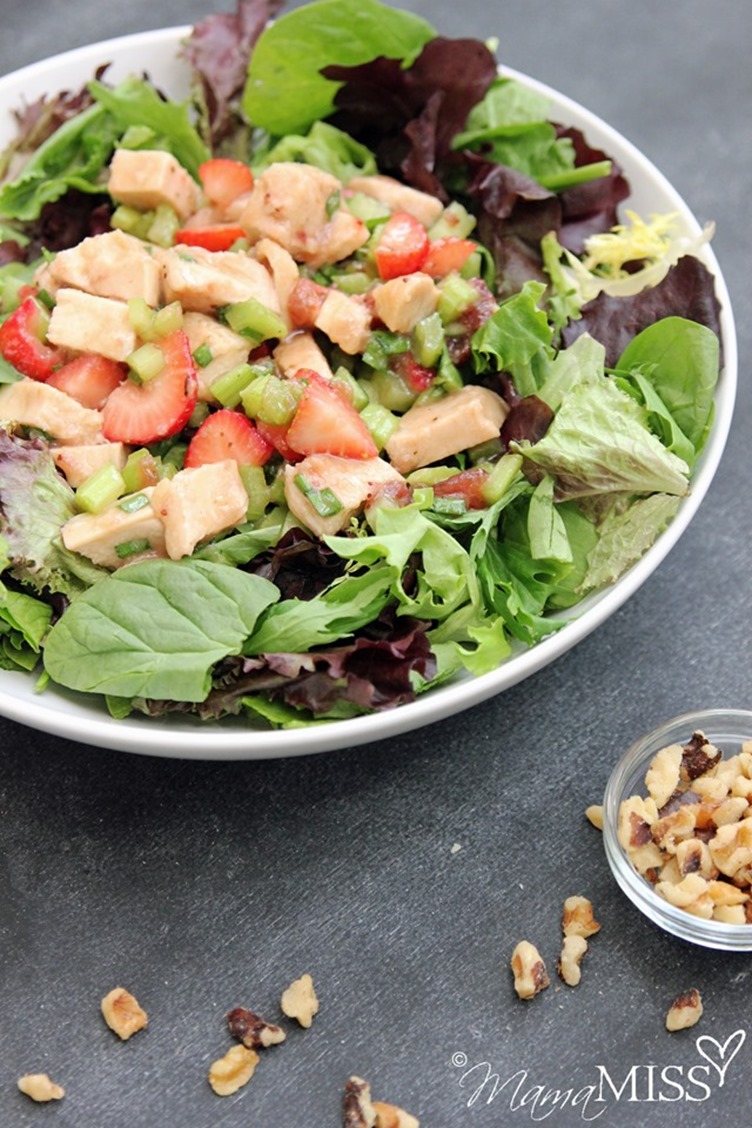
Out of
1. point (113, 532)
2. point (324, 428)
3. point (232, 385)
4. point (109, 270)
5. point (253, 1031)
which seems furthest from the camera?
point (109, 270)

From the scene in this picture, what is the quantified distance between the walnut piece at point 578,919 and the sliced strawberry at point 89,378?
167 centimetres

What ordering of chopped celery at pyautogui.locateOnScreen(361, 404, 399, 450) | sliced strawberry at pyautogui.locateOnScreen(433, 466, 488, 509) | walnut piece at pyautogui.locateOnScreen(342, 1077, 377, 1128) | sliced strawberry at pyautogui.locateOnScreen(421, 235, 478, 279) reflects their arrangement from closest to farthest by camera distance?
1. walnut piece at pyautogui.locateOnScreen(342, 1077, 377, 1128)
2. sliced strawberry at pyautogui.locateOnScreen(433, 466, 488, 509)
3. chopped celery at pyautogui.locateOnScreen(361, 404, 399, 450)
4. sliced strawberry at pyautogui.locateOnScreen(421, 235, 478, 279)

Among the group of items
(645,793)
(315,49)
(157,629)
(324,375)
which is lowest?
(645,793)

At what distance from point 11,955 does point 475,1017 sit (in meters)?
1.04

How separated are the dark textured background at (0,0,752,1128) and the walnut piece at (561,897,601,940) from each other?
0.13ft

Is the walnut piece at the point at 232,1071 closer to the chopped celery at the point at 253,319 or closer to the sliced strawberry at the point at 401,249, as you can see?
the chopped celery at the point at 253,319

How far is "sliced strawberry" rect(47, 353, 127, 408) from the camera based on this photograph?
3.15 meters

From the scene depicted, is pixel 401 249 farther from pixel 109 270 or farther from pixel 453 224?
pixel 109 270

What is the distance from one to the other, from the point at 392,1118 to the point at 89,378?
186 cm

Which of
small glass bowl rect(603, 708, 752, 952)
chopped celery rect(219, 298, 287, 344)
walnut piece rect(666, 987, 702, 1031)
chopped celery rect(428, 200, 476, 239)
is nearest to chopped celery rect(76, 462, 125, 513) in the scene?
chopped celery rect(219, 298, 287, 344)

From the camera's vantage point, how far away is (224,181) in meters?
3.51

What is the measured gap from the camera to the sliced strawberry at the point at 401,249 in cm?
332

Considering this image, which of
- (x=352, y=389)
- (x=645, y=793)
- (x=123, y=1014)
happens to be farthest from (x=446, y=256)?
(x=123, y=1014)

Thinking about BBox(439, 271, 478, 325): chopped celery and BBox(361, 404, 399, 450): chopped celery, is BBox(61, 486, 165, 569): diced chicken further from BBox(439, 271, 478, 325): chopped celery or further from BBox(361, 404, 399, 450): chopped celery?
BBox(439, 271, 478, 325): chopped celery
